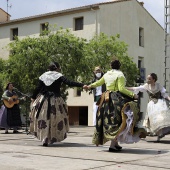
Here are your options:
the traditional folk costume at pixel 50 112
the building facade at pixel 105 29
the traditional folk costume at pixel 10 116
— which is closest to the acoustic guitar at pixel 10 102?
the traditional folk costume at pixel 10 116

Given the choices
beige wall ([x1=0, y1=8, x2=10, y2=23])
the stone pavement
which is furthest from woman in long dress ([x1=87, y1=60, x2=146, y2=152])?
beige wall ([x1=0, y1=8, x2=10, y2=23])

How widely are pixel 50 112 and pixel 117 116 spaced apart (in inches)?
69.7

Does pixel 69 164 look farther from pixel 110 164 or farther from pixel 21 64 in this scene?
pixel 21 64

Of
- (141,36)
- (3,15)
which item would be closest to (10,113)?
(141,36)

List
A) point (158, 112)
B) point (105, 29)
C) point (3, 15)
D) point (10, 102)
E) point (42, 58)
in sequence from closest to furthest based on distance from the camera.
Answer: point (158, 112) → point (10, 102) → point (42, 58) → point (105, 29) → point (3, 15)

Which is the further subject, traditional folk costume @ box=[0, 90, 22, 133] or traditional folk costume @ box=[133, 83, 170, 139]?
traditional folk costume @ box=[0, 90, 22, 133]

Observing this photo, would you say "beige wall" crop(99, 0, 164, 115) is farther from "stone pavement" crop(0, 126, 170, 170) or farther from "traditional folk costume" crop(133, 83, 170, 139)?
"stone pavement" crop(0, 126, 170, 170)

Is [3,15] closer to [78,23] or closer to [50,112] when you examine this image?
[78,23]

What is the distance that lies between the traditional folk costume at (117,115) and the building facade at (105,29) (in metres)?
23.1

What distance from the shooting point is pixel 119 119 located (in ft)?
24.0

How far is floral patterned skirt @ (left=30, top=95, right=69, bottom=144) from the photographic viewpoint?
8.52 metres

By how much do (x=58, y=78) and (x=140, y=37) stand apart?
27.9 m

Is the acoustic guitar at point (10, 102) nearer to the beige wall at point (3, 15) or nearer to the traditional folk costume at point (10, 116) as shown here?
the traditional folk costume at point (10, 116)

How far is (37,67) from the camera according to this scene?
21406 millimetres
